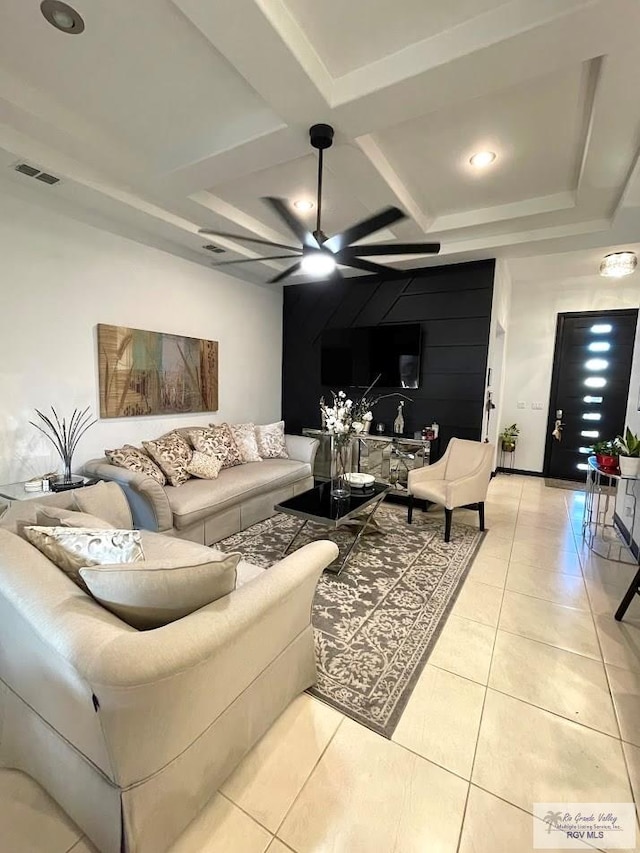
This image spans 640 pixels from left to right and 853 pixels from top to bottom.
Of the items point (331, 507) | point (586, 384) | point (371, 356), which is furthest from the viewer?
point (586, 384)

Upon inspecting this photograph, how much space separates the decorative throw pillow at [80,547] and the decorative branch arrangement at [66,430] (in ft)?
5.45

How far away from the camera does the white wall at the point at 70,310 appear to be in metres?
2.80

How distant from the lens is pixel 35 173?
8.40 ft

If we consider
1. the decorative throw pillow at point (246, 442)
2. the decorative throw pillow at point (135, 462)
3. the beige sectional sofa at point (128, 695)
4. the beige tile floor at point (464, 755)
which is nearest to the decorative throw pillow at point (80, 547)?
the beige sectional sofa at point (128, 695)

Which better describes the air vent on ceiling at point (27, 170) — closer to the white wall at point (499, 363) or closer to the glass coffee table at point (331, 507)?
the glass coffee table at point (331, 507)

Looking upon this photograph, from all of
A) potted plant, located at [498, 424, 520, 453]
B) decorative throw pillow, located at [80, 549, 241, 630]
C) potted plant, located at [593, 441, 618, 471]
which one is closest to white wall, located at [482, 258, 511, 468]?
potted plant, located at [498, 424, 520, 453]

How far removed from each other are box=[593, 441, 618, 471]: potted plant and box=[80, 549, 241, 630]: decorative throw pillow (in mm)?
3501

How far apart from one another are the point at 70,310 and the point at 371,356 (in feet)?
10.7

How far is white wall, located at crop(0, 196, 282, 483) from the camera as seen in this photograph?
280 centimetres

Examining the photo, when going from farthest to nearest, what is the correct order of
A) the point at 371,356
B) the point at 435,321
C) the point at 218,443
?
the point at 371,356 < the point at 435,321 < the point at 218,443

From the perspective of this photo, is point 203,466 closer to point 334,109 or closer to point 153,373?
point 153,373

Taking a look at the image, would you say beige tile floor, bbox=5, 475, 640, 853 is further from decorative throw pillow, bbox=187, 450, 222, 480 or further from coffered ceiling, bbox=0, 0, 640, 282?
coffered ceiling, bbox=0, 0, 640, 282

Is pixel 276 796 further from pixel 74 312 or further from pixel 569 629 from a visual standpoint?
pixel 74 312

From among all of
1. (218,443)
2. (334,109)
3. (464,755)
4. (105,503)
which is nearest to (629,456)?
(464,755)
